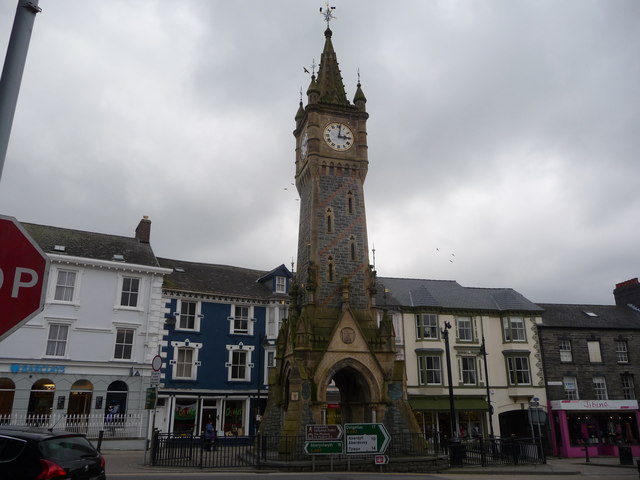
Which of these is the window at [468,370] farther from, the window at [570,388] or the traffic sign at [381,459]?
the traffic sign at [381,459]

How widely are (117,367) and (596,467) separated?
83.8 feet

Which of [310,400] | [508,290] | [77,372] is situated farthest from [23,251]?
[508,290]

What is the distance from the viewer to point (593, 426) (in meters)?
33.9

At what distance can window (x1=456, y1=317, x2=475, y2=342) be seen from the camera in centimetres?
3612

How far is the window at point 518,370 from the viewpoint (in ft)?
114

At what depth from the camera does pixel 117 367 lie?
91.8 feet

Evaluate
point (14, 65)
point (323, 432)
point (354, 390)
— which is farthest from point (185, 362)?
point (14, 65)

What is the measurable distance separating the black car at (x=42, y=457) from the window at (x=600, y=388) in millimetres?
35886

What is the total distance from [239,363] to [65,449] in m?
25.1

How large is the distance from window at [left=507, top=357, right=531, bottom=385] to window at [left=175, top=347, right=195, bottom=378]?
22.0m

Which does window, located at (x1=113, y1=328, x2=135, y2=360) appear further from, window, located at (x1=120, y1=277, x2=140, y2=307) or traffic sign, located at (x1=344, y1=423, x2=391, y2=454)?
traffic sign, located at (x1=344, y1=423, x2=391, y2=454)

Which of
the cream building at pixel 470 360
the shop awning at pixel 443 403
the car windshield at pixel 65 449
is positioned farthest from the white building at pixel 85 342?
the car windshield at pixel 65 449

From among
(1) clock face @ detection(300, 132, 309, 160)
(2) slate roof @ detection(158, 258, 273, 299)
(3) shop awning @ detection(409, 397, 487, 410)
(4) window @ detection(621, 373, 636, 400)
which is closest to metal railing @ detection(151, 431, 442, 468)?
(3) shop awning @ detection(409, 397, 487, 410)

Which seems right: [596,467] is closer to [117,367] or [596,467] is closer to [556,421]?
[556,421]
